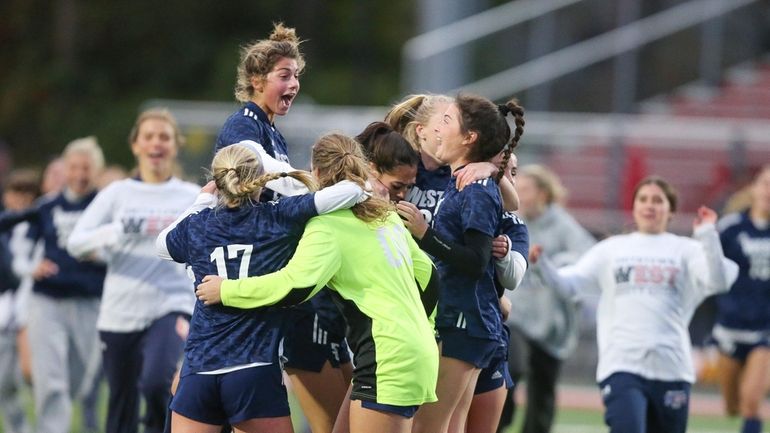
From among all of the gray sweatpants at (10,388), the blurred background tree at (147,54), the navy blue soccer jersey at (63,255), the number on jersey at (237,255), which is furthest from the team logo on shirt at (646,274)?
the blurred background tree at (147,54)

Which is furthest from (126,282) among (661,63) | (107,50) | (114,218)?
(107,50)

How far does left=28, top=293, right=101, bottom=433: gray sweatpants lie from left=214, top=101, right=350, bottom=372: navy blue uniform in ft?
12.5

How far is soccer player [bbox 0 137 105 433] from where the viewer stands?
11211 millimetres

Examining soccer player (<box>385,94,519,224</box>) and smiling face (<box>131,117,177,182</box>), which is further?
smiling face (<box>131,117,177,182</box>)

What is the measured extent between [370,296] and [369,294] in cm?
1

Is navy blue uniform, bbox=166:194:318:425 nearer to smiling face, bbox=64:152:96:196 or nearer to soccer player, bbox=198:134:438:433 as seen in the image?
soccer player, bbox=198:134:438:433

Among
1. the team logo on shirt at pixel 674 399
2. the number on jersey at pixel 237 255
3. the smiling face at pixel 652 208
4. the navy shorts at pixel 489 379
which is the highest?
the smiling face at pixel 652 208

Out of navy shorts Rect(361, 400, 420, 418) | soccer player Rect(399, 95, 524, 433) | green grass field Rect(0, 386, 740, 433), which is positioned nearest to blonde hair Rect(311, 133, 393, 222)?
soccer player Rect(399, 95, 524, 433)

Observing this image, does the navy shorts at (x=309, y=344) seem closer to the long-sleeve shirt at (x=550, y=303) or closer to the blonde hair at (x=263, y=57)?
the blonde hair at (x=263, y=57)

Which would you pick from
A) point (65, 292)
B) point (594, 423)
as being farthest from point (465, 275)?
point (594, 423)

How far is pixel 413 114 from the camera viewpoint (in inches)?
310

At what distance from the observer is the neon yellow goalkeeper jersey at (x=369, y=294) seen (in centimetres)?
673

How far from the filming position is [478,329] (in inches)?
291

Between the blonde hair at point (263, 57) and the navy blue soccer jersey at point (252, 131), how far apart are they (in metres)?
0.11
